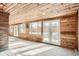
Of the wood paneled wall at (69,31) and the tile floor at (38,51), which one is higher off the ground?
the wood paneled wall at (69,31)

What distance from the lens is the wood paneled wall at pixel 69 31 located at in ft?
16.0

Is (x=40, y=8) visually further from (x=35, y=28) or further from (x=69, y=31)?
(x=35, y=28)

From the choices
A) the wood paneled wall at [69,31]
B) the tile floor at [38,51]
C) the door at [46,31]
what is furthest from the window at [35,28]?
the tile floor at [38,51]

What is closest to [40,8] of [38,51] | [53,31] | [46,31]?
[38,51]

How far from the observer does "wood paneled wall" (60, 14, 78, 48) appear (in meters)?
4.88

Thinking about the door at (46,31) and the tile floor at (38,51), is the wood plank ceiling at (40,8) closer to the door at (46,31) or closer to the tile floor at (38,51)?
the tile floor at (38,51)

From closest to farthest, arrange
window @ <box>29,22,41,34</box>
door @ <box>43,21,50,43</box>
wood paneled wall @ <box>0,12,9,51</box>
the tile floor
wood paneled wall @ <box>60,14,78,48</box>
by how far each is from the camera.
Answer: the tile floor, wood paneled wall @ <box>0,12,9,51</box>, wood paneled wall @ <box>60,14,78,48</box>, door @ <box>43,21,50,43</box>, window @ <box>29,22,41,34</box>

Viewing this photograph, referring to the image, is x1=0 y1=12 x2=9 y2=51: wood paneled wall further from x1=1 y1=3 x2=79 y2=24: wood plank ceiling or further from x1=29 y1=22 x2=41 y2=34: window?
x1=29 y1=22 x2=41 y2=34: window

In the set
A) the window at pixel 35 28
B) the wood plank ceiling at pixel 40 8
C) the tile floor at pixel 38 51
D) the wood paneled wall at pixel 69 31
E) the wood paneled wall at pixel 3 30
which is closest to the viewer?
the wood plank ceiling at pixel 40 8

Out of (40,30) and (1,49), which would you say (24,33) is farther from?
(1,49)

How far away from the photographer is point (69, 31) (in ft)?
16.8

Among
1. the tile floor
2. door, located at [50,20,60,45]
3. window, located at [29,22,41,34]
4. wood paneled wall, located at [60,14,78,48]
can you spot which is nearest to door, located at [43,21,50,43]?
door, located at [50,20,60,45]

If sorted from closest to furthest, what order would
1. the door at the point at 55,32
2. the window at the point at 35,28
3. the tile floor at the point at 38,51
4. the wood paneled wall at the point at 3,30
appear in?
the tile floor at the point at 38,51
the wood paneled wall at the point at 3,30
the door at the point at 55,32
the window at the point at 35,28

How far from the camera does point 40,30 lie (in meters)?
7.20
